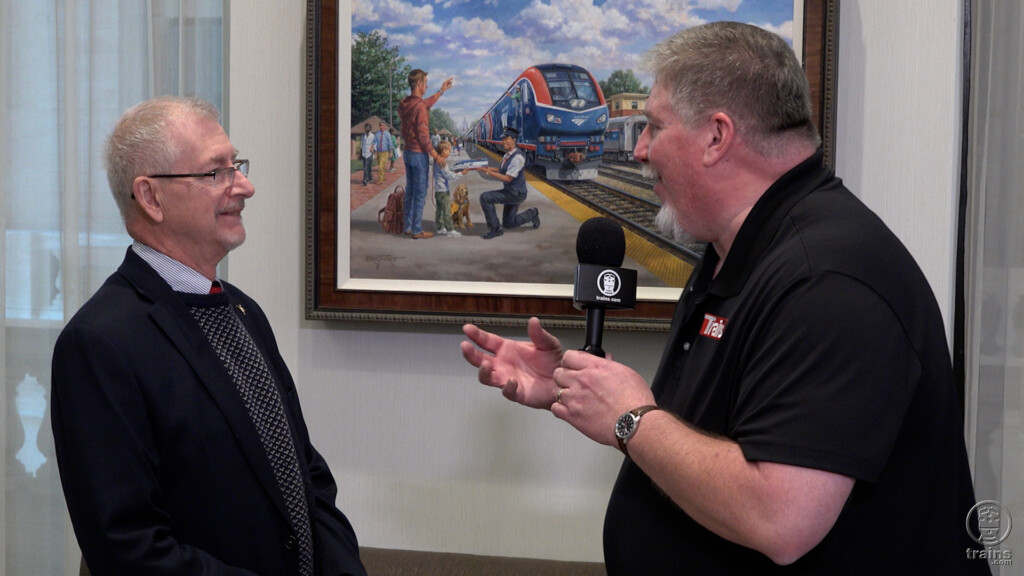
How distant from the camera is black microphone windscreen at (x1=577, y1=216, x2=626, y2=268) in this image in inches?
72.9

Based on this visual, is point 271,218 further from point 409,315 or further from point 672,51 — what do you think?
point 672,51

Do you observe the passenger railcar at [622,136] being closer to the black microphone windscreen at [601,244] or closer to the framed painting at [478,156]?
the framed painting at [478,156]

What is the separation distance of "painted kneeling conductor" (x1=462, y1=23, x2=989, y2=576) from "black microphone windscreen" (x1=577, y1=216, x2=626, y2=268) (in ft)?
0.47

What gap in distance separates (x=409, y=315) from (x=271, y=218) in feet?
1.95

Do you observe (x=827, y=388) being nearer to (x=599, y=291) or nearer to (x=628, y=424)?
(x=628, y=424)

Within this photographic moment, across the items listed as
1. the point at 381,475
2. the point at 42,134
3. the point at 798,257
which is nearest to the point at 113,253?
the point at 42,134

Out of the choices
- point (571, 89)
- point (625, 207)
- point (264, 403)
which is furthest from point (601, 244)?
point (571, 89)

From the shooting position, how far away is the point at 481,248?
291cm

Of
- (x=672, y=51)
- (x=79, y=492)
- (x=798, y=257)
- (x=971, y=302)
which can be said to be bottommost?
(x=79, y=492)

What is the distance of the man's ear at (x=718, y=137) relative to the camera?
153cm

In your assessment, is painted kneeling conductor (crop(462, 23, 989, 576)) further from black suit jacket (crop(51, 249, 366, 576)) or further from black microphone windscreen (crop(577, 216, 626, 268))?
black suit jacket (crop(51, 249, 366, 576))

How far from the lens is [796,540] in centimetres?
124

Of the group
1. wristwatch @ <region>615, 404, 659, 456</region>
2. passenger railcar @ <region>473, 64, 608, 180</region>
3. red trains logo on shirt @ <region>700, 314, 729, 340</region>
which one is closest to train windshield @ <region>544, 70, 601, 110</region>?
passenger railcar @ <region>473, 64, 608, 180</region>

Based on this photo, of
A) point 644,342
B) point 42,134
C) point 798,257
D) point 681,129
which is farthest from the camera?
point 644,342
